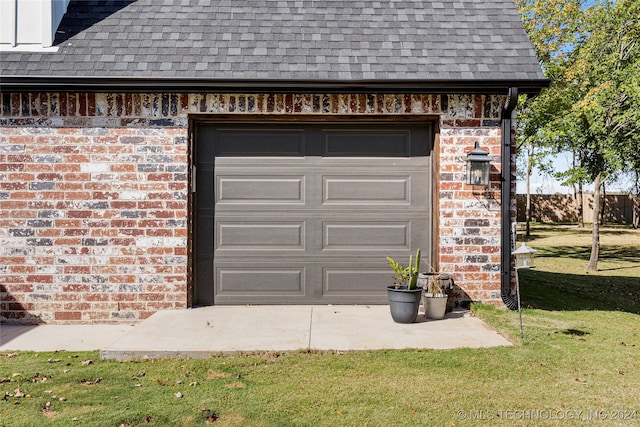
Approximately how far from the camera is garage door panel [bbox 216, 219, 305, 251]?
6.90 meters

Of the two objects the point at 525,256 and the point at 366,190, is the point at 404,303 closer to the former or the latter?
the point at 525,256

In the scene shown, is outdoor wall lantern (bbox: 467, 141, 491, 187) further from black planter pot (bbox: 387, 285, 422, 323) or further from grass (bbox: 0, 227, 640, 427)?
grass (bbox: 0, 227, 640, 427)

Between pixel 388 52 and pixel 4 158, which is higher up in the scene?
pixel 388 52

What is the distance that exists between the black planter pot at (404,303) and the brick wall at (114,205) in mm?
851

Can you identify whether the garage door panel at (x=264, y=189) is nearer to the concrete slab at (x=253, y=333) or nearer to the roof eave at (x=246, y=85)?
the roof eave at (x=246, y=85)

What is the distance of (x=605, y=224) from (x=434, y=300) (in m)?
29.3

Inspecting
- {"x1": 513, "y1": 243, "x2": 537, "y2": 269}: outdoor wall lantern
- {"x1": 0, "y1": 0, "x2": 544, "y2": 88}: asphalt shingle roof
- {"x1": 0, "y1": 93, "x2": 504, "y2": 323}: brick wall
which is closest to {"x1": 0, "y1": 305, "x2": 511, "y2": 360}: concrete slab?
{"x1": 0, "y1": 93, "x2": 504, "y2": 323}: brick wall

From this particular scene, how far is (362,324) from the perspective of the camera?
593cm

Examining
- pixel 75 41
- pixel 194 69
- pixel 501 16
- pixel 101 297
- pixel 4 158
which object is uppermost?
pixel 501 16

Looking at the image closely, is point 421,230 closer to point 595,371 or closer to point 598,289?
point 595,371

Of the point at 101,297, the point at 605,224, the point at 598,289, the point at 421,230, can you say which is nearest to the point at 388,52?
the point at 421,230

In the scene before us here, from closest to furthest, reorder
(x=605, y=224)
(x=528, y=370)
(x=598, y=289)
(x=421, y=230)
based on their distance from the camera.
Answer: (x=528, y=370) → (x=421, y=230) → (x=598, y=289) → (x=605, y=224)

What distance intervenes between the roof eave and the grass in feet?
9.23

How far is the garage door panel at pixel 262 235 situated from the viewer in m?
6.90
